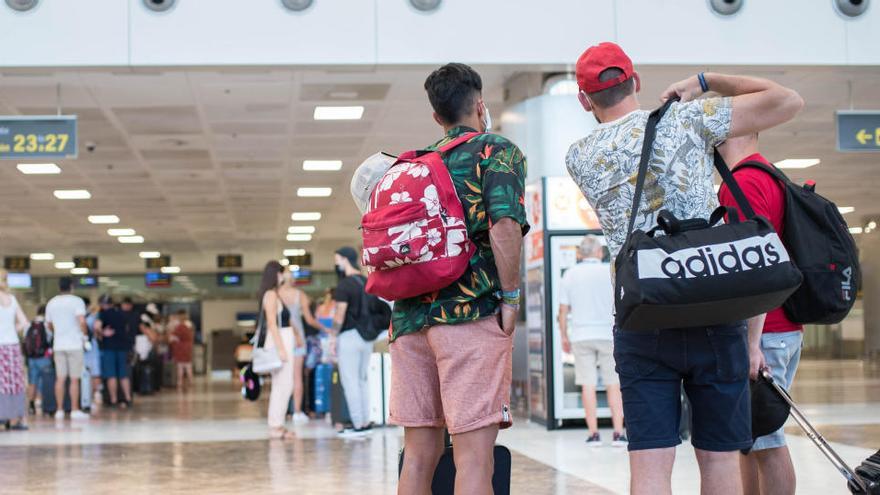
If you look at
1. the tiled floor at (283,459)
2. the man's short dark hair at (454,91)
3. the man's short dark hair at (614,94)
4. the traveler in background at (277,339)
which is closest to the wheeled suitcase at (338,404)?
the tiled floor at (283,459)

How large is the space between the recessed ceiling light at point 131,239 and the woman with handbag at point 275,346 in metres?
16.9

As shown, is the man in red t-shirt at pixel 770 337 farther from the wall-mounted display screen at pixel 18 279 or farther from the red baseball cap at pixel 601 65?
the wall-mounted display screen at pixel 18 279

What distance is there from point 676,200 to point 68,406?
520 inches

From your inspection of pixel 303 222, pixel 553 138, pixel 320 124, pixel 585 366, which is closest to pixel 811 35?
pixel 553 138

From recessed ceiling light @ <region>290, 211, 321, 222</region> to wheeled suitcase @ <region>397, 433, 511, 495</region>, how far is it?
1868 centimetres

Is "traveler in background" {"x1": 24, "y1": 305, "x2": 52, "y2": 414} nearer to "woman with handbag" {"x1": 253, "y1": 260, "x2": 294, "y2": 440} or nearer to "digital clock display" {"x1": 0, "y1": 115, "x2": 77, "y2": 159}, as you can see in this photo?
"digital clock display" {"x1": 0, "y1": 115, "x2": 77, "y2": 159}

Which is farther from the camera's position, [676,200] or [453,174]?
[453,174]

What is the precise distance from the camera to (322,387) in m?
12.3

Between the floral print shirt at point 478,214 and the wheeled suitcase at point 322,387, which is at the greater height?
the floral print shirt at point 478,214

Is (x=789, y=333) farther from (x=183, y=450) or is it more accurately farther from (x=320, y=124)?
(x=320, y=124)

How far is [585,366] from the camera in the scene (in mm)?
8000

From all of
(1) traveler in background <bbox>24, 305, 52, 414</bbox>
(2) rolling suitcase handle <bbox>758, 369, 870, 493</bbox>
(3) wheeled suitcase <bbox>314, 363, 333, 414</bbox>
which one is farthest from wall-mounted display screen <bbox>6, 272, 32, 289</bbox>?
(2) rolling suitcase handle <bbox>758, 369, 870, 493</bbox>

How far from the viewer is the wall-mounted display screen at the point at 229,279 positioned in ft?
116

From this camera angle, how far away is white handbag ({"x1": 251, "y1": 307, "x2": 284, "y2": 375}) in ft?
30.5
